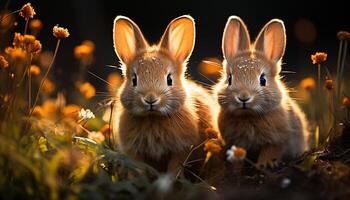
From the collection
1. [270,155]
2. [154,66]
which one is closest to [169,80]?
[154,66]

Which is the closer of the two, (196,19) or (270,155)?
(270,155)

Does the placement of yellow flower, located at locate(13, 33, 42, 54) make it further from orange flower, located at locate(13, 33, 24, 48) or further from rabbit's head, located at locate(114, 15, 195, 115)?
rabbit's head, located at locate(114, 15, 195, 115)

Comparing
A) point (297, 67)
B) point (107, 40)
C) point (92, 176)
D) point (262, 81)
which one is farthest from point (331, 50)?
point (92, 176)

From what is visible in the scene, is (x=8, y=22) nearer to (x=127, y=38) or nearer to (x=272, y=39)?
(x=127, y=38)

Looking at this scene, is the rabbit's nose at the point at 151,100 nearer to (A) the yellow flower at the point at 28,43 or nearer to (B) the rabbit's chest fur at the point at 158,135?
(B) the rabbit's chest fur at the point at 158,135

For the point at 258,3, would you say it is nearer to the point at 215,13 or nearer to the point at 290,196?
the point at 215,13

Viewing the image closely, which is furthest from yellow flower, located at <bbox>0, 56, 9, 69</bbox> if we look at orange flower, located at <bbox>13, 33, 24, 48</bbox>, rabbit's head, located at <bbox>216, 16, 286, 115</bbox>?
rabbit's head, located at <bbox>216, 16, 286, 115</bbox>

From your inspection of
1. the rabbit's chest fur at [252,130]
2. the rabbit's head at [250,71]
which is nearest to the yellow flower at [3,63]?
the rabbit's head at [250,71]
